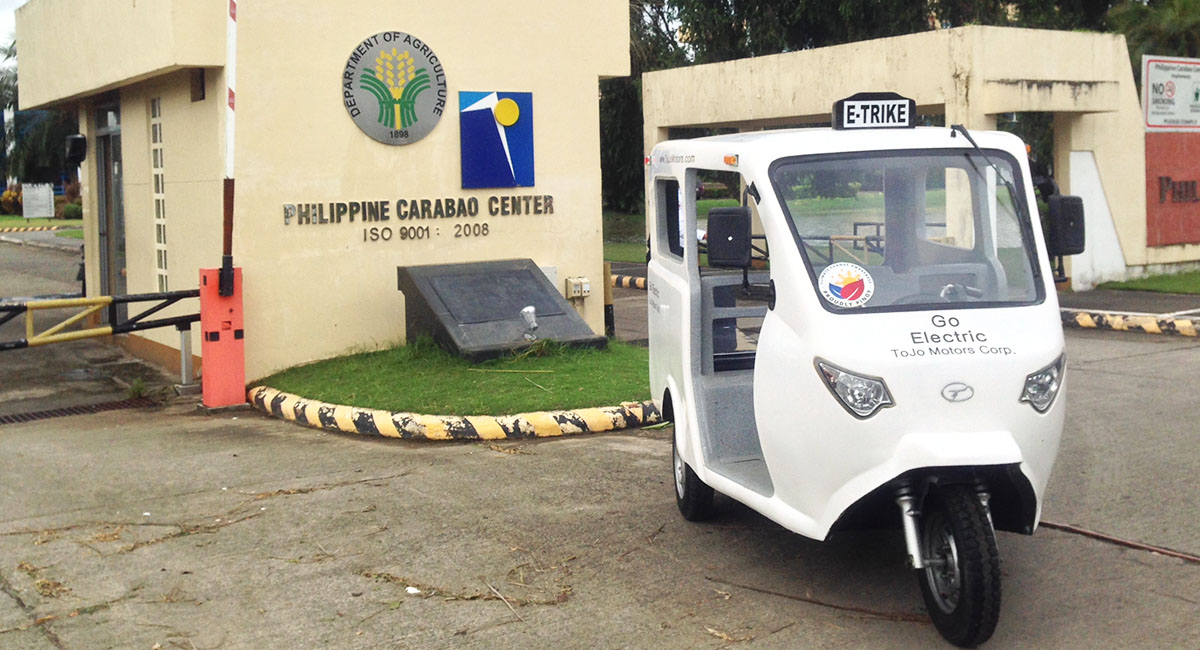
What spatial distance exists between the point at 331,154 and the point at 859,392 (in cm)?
716

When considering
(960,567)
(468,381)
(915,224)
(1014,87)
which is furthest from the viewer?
(1014,87)

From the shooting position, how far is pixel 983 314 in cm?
515

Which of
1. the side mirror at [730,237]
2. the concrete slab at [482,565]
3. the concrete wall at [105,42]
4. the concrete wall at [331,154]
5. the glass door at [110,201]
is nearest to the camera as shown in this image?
the concrete slab at [482,565]

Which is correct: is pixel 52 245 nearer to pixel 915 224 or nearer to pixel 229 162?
pixel 229 162

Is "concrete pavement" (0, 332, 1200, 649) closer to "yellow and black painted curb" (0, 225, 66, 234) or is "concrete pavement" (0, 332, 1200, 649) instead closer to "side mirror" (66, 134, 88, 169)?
"side mirror" (66, 134, 88, 169)

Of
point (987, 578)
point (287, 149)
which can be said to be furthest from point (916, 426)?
point (287, 149)

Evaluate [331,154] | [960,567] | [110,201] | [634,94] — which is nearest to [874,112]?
[960,567]

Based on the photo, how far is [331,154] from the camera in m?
11.0

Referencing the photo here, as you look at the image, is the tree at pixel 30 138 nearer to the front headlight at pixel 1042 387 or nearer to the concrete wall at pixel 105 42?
the concrete wall at pixel 105 42

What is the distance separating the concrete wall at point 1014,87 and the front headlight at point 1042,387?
12.4 m

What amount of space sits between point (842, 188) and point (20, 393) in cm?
855

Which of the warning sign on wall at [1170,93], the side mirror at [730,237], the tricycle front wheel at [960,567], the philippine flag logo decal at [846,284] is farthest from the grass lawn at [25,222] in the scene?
the tricycle front wheel at [960,567]

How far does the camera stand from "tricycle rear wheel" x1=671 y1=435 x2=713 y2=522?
647 centimetres

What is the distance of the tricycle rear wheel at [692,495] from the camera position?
21.2 ft
